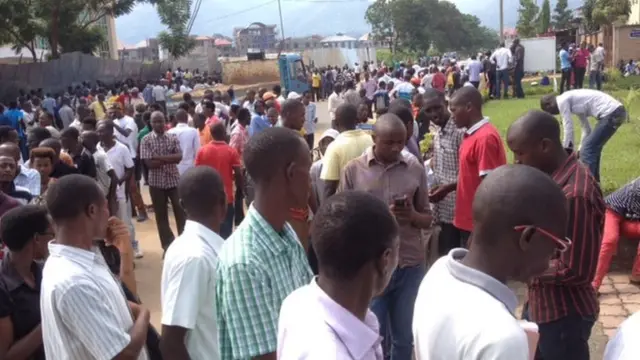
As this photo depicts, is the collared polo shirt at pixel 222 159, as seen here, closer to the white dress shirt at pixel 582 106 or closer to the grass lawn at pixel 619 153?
the white dress shirt at pixel 582 106

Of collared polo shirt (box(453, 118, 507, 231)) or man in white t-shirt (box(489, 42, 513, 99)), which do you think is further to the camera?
man in white t-shirt (box(489, 42, 513, 99))

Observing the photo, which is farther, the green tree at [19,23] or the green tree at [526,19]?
the green tree at [526,19]

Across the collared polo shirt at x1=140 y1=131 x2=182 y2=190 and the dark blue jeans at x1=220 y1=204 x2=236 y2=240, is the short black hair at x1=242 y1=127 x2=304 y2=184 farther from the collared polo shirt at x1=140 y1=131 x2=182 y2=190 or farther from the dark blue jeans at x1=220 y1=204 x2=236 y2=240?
the collared polo shirt at x1=140 y1=131 x2=182 y2=190

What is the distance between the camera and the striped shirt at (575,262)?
297 cm

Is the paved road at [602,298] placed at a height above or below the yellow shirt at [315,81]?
below

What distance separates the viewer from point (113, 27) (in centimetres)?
5694

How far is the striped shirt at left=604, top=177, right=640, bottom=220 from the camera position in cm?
493

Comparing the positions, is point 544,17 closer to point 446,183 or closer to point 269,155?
point 446,183

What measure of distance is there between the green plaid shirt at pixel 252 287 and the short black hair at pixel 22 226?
4.38 ft

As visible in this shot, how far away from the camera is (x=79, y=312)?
2.44 meters

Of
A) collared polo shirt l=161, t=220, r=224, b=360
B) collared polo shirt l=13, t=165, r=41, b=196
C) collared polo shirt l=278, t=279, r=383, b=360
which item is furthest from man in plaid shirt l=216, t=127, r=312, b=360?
collared polo shirt l=13, t=165, r=41, b=196

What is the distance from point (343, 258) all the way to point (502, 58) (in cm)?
1957

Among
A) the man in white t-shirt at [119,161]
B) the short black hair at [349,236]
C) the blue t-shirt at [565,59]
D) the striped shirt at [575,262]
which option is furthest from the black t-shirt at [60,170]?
the blue t-shirt at [565,59]

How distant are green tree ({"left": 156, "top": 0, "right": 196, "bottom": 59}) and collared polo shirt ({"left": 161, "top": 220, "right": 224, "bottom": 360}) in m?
39.1
